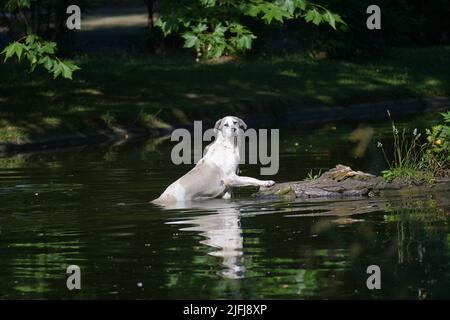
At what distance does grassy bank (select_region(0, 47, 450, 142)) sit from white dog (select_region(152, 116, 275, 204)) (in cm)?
1108

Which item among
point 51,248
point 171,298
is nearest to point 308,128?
point 51,248

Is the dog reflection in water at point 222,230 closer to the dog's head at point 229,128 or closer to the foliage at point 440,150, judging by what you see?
the dog's head at point 229,128

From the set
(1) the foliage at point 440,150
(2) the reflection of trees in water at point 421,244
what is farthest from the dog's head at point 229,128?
(1) the foliage at point 440,150

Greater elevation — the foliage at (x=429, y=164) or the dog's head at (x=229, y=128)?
the dog's head at (x=229, y=128)

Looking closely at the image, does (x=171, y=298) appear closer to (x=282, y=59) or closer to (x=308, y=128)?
(x=308, y=128)

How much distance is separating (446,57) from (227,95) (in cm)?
1201

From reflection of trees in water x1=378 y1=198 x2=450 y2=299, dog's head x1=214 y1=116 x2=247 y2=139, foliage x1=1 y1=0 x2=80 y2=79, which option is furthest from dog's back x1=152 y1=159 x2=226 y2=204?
reflection of trees in water x1=378 y1=198 x2=450 y2=299

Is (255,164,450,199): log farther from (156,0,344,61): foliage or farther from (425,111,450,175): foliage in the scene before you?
(156,0,344,61): foliage

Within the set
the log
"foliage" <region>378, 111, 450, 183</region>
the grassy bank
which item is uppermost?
the grassy bank

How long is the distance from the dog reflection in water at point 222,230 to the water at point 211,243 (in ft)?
0.04

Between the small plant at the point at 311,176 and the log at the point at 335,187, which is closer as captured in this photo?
the log at the point at 335,187

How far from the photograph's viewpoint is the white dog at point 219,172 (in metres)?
16.4

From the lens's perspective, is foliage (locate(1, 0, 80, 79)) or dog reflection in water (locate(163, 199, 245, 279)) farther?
foliage (locate(1, 0, 80, 79))

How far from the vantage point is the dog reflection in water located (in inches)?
464
